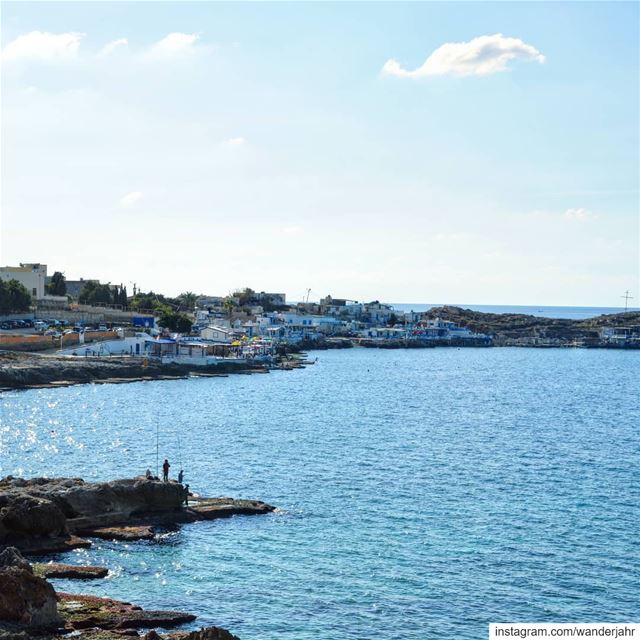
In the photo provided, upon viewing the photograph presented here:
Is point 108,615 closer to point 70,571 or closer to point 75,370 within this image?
point 70,571

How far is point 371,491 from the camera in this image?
45.0m

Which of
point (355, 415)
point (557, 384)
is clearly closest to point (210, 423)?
point (355, 415)

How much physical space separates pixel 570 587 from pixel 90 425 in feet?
143

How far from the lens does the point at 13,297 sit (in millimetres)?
124188

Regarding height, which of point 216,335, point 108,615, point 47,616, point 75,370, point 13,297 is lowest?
point 108,615

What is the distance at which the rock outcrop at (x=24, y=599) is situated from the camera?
2419 centimetres

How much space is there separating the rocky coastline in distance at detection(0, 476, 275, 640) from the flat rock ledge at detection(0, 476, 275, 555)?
0.04 meters

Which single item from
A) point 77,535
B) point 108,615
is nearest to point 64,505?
point 77,535

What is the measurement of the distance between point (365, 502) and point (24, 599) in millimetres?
20909

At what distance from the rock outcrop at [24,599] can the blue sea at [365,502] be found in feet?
13.5

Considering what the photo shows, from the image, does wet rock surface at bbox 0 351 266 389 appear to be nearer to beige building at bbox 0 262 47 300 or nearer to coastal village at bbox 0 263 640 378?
coastal village at bbox 0 263 640 378

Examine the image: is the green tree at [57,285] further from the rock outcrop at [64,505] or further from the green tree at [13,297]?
the rock outcrop at [64,505]

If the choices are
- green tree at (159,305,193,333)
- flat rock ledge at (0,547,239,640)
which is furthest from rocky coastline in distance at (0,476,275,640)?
green tree at (159,305,193,333)

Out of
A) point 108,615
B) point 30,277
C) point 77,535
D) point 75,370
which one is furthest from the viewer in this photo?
point 30,277
